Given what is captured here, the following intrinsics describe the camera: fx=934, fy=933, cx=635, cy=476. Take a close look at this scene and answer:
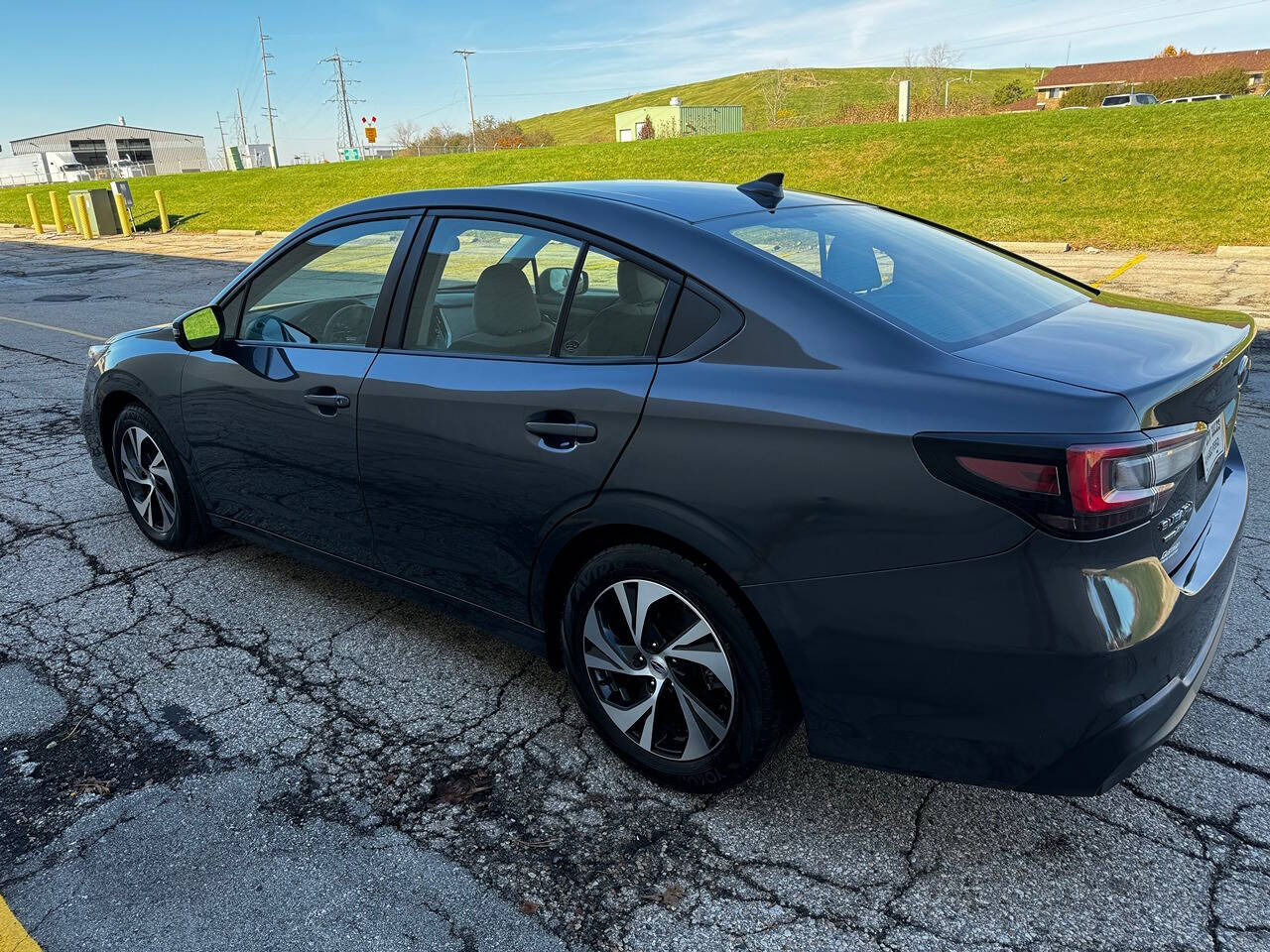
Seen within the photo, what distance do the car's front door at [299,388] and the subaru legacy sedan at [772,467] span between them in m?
0.02

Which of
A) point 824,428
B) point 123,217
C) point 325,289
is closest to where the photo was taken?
point 824,428

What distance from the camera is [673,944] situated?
2.11 m

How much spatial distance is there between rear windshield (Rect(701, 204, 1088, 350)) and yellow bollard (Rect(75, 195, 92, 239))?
106 feet

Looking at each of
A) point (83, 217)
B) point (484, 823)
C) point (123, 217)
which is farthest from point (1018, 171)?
point (83, 217)

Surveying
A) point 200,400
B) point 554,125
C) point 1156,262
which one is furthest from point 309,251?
point 554,125

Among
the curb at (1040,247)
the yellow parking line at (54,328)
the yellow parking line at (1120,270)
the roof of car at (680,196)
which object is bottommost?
the yellow parking line at (1120,270)

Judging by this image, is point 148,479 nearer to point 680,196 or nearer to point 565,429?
point 565,429

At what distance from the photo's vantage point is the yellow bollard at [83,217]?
29.2 meters

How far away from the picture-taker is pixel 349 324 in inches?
132

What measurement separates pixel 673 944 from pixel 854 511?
1058 mm

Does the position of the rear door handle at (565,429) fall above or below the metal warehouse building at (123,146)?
below

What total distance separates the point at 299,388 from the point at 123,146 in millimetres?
118122

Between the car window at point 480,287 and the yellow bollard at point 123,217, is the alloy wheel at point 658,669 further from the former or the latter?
the yellow bollard at point 123,217

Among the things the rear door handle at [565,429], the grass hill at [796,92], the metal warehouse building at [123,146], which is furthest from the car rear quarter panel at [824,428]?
the metal warehouse building at [123,146]
